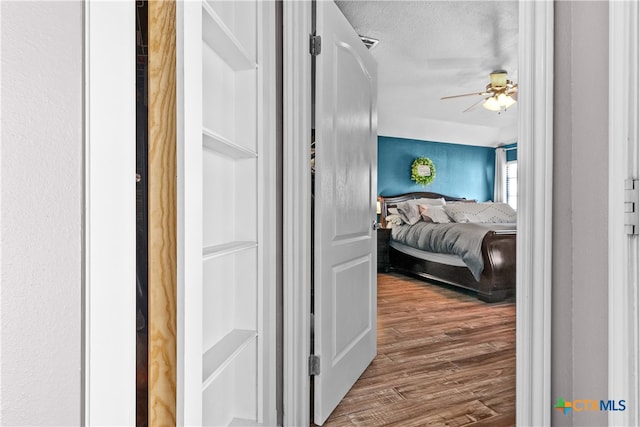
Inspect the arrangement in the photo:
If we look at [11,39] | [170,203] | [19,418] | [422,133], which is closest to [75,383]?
[19,418]

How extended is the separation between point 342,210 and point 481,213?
428 cm

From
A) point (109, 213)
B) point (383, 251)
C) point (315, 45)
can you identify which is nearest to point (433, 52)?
point (315, 45)

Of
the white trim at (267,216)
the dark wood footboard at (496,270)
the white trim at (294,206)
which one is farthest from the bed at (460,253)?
the white trim at (267,216)

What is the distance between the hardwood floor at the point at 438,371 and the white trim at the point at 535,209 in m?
0.82

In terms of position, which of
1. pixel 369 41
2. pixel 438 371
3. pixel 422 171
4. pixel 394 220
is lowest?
pixel 438 371

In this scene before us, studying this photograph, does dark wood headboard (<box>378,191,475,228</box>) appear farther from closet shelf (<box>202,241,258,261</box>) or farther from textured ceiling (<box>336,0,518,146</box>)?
closet shelf (<box>202,241,258,261</box>)

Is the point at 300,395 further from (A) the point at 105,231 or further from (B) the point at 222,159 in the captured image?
(A) the point at 105,231

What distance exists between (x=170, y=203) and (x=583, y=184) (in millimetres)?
997

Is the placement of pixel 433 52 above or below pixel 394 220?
above

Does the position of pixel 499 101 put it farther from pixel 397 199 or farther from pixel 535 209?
pixel 535 209

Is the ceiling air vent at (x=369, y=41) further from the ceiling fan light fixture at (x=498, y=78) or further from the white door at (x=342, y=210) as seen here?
the ceiling fan light fixture at (x=498, y=78)

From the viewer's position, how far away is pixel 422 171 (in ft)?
22.9
